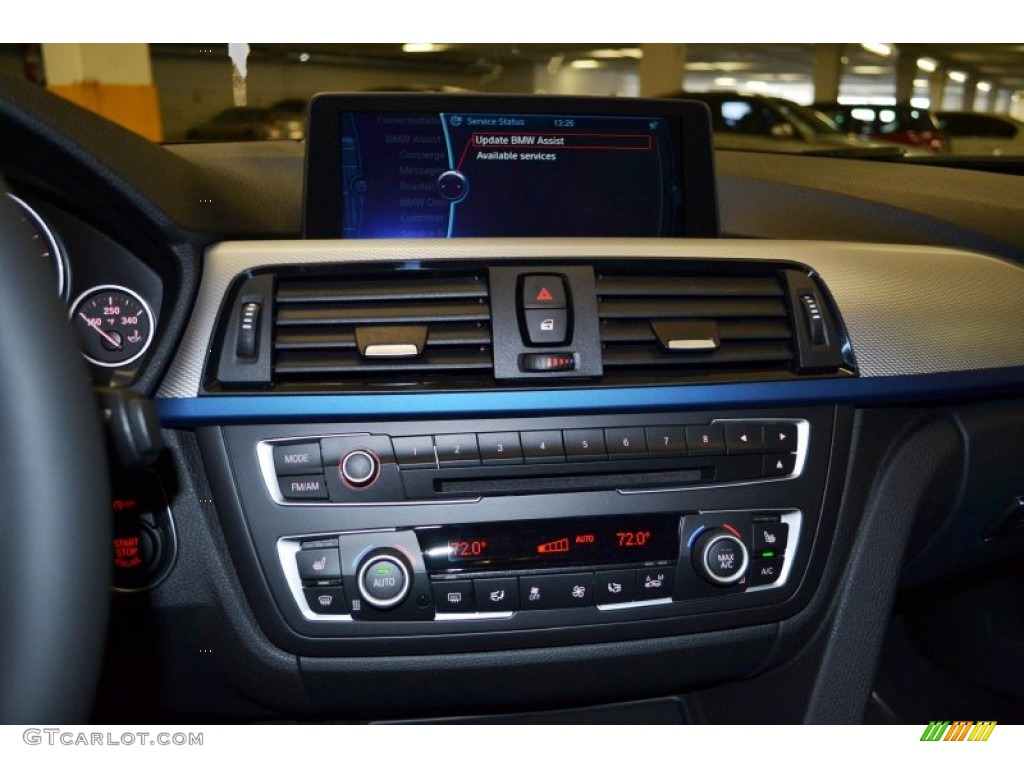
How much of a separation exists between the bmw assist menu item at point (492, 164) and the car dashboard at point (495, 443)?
0.38ft

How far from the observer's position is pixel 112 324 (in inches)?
41.4

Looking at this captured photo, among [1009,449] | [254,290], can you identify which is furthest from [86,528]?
[1009,449]

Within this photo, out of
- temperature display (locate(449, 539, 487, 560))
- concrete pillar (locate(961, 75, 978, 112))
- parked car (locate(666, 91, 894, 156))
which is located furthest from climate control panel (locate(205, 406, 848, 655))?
concrete pillar (locate(961, 75, 978, 112))

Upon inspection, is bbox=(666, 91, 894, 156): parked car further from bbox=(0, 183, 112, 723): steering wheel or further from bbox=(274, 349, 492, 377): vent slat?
bbox=(0, 183, 112, 723): steering wheel

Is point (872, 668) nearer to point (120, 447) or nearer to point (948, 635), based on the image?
point (948, 635)

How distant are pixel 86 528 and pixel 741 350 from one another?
712 mm

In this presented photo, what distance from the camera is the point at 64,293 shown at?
1.04m

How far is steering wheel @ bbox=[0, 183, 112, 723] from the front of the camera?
55 cm

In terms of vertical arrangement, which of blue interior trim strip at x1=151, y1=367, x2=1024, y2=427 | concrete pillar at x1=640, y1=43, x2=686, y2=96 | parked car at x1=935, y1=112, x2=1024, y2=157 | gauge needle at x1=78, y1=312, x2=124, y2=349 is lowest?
blue interior trim strip at x1=151, y1=367, x2=1024, y2=427

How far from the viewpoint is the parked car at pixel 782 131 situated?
5.73 feet

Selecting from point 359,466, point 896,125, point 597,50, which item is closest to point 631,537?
point 359,466

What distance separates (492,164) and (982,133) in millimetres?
1020

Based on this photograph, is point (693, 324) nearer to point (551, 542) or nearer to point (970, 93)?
point (551, 542)

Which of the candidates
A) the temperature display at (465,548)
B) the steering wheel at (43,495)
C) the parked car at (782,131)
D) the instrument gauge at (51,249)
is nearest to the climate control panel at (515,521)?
the temperature display at (465,548)
